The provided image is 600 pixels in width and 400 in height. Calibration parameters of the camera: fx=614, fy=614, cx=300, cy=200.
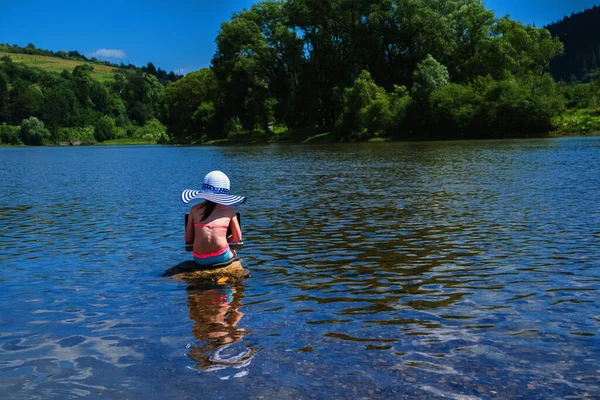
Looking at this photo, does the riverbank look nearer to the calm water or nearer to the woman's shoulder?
the calm water

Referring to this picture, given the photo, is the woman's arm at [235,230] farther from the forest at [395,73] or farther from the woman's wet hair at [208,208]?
the forest at [395,73]

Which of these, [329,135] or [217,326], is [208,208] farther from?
[329,135]

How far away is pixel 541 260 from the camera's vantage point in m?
12.8

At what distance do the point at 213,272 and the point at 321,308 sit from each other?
8.65 ft

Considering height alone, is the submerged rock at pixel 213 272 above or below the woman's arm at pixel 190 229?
below

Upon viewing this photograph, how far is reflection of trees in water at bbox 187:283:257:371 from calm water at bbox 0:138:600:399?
4cm

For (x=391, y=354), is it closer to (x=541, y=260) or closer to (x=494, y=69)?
(x=541, y=260)

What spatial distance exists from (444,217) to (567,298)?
9840mm

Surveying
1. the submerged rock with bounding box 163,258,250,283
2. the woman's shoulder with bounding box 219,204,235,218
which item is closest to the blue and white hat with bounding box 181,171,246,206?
the woman's shoulder with bounding box 219,204,235,218

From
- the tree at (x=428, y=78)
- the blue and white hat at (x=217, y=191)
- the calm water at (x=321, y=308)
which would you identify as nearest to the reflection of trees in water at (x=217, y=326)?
the calm water at (x=321, y=308)

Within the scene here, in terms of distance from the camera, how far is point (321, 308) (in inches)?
388

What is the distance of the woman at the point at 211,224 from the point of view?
11.3 m

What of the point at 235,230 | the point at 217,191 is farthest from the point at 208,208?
the point at 235,230

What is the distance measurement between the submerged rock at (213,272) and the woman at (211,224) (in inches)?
4.4
